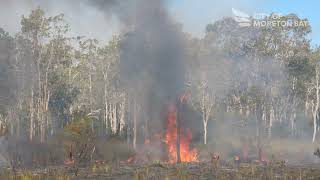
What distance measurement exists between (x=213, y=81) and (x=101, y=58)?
64.1 feet

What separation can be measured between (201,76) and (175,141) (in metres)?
28.6

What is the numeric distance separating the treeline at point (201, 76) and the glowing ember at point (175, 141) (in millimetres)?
15649

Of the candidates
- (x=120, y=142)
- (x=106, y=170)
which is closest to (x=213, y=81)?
(x=120, y=142)

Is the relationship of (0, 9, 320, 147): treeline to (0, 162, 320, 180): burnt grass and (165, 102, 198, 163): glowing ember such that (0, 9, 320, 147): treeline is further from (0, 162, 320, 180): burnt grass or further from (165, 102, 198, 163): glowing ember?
(0, 162, 320, 180): burnt grass

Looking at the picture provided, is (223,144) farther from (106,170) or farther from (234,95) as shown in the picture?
(106,170)

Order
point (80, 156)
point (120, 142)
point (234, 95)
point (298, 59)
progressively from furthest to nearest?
point (234, 95) < point (298, 59) < point (120, 142) < point (80, 156)

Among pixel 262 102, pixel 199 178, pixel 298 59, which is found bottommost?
pixel 199 178

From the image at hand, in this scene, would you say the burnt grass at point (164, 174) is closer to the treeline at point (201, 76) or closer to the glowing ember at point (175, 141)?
the glowing ember at point (175, 141)

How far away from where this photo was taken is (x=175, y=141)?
4438 cm

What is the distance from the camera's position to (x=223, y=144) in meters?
58.0

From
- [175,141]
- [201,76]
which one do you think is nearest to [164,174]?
[175,141]

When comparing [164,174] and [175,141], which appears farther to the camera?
[175,141]

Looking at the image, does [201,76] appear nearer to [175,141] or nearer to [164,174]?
[175,141]

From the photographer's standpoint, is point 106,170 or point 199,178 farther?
point 106,170
